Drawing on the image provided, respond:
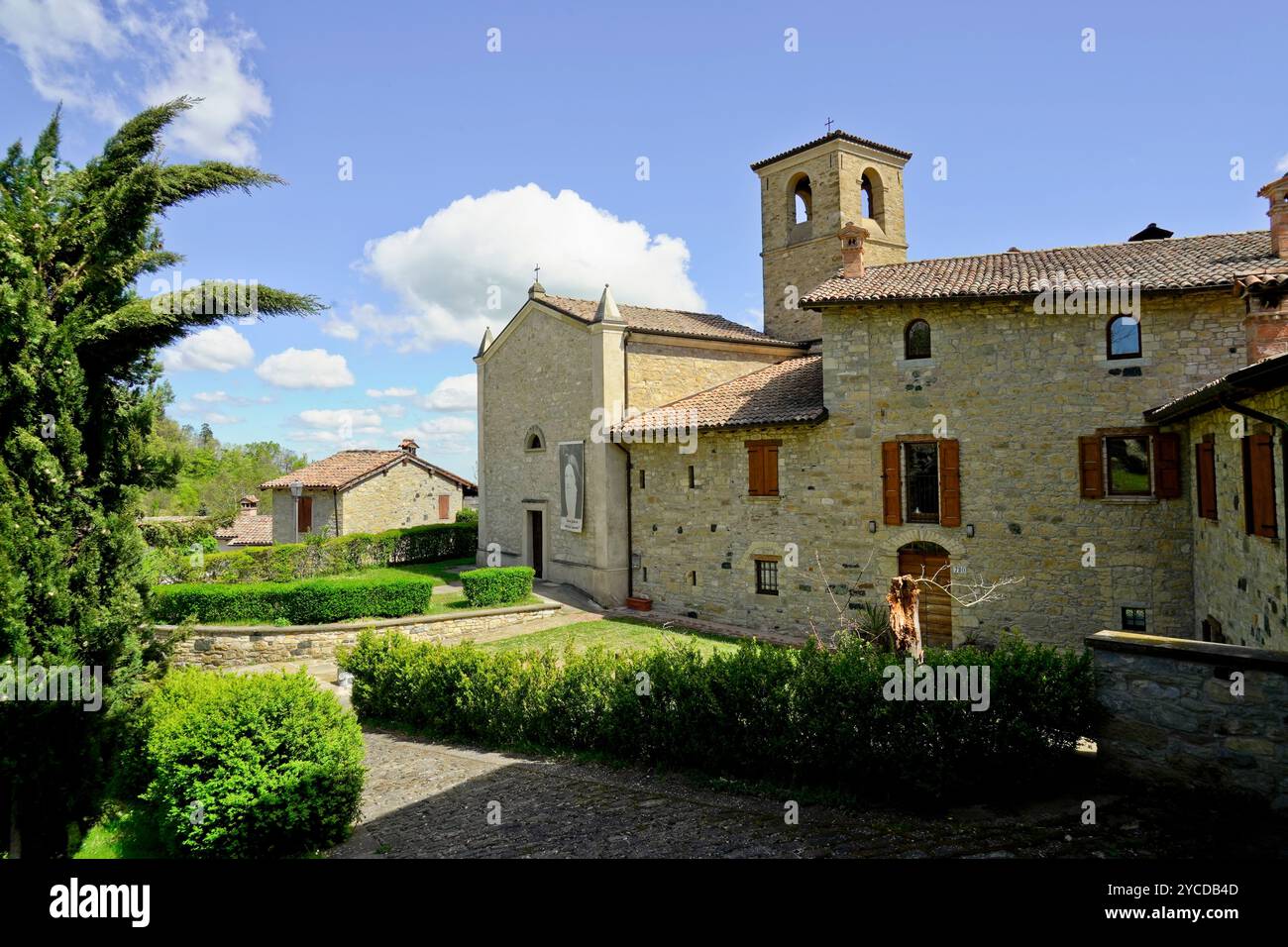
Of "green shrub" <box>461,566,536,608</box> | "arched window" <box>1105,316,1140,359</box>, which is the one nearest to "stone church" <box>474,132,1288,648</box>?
"arched window" <box>1105,316,1140,359</box>

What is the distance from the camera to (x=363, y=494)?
31.2m

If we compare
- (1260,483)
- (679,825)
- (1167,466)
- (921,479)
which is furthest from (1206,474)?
(679,825)

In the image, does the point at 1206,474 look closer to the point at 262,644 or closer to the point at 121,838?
the point at 121,838

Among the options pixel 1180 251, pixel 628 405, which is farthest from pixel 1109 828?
pixel 628 405

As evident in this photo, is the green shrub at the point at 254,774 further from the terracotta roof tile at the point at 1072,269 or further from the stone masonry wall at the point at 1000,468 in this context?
the terracotta roof tile at the point at 1072,269

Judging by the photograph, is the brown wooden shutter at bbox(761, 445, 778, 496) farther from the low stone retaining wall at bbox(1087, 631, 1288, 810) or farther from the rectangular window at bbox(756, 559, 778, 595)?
the low stone retaining wall at bbox(1087, 631, 1288, 810)

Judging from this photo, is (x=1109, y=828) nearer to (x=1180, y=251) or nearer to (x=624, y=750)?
(x=624, y=750)

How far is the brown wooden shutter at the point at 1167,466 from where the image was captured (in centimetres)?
1316

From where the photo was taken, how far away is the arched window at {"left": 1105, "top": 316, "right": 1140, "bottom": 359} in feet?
45.0

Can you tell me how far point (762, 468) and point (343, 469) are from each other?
873 inches

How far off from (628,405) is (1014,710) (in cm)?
1541

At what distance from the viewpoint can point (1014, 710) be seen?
7086 millimetres

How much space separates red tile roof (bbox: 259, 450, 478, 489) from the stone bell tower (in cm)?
1798

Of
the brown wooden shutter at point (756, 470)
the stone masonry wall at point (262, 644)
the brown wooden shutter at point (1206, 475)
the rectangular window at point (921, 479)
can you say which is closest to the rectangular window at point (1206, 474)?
the brown wooden shutter at point (1206, 475)
